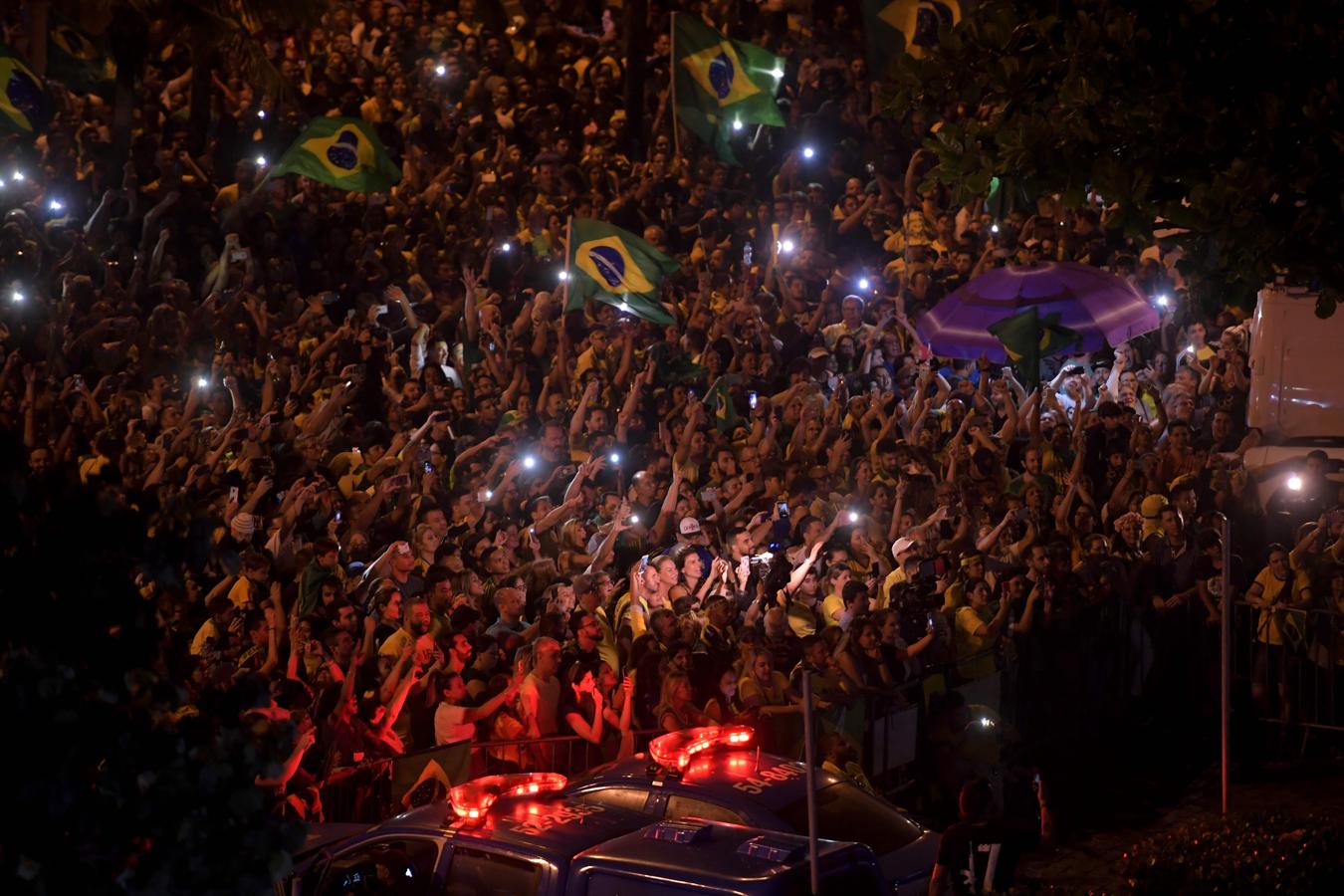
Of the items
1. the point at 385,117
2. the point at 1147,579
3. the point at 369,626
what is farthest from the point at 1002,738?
the point at 385,117

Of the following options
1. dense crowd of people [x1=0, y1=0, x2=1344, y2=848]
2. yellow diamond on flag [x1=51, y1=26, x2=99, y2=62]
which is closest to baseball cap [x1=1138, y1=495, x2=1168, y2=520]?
dense crowd of people [x1=0, y1=0, x2=1344, y2=848]

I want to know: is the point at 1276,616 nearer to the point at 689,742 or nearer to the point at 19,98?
the point at 689,742

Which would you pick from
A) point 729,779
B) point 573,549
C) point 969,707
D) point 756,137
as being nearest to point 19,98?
point 573,549

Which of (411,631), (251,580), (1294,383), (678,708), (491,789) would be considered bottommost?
(491,789)

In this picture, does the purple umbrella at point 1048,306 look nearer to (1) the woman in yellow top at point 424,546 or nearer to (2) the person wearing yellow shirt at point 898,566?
(2) the person wearing yellow shirt at point 898,566

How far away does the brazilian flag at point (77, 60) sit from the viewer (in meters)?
20.7

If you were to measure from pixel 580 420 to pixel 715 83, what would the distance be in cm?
689

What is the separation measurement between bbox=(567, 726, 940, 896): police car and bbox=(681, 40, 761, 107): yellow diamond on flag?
13276 millimetres

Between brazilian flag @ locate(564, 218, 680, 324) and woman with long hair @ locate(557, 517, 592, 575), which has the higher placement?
brazilian flag @ locate(564, 218, 680, 324)

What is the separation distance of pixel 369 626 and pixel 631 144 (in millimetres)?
13378

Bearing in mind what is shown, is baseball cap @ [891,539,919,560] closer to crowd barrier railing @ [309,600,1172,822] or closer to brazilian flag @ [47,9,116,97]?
crowd barrier railing @ [309,600,1172,822]

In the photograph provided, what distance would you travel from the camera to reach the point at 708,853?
6801mm

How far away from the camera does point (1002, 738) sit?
36.3 feet

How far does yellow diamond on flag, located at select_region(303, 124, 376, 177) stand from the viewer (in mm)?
17016
